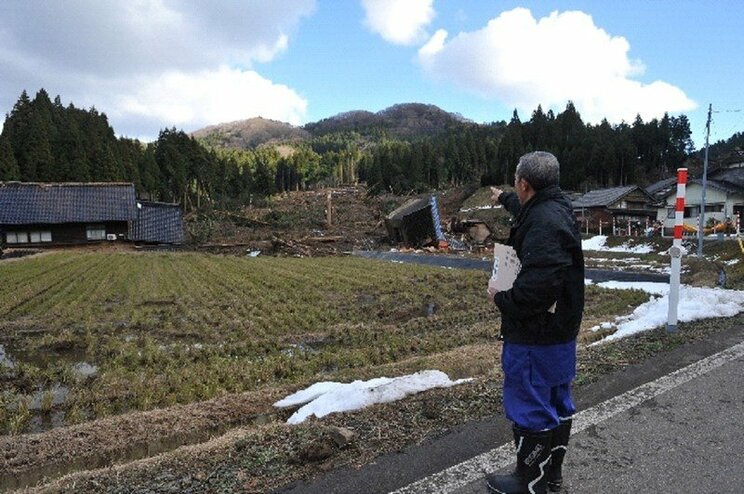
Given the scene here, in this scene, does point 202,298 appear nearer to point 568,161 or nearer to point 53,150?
point 53,150

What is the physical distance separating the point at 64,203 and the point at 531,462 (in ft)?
132

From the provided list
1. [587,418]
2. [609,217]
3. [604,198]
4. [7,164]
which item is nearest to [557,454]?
[587,418]

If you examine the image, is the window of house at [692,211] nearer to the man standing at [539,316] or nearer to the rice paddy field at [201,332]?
the rice paddy field at [201,332]

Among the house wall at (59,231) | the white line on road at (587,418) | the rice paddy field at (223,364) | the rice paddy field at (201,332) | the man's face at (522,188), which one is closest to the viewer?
the man's face at (522,188)

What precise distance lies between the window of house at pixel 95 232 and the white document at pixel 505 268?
38.7 m

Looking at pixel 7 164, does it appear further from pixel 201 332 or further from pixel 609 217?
pixel 609 217

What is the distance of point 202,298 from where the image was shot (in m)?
13.6

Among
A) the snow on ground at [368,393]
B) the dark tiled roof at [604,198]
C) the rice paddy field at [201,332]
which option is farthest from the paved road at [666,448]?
the dark tiled roof at [604,198]

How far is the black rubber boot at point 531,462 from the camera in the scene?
2295mm

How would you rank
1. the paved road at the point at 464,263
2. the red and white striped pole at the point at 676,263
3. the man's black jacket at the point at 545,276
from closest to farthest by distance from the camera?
the man's black jacket at the point at 545,276 < the red and white striped pole at the point at 676,263 < the paved road at the point at 464,263

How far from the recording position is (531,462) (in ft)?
7.54

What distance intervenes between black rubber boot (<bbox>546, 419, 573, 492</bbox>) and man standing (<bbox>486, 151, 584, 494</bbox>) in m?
0.07

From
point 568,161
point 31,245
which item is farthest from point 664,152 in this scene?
point 31,245

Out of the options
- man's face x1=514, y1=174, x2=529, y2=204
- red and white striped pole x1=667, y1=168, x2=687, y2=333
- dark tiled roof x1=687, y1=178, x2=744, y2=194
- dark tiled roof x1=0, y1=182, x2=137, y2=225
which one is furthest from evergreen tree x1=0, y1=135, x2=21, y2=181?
dark tiled roof x1=687, y1=178, x2=744, y2=194
